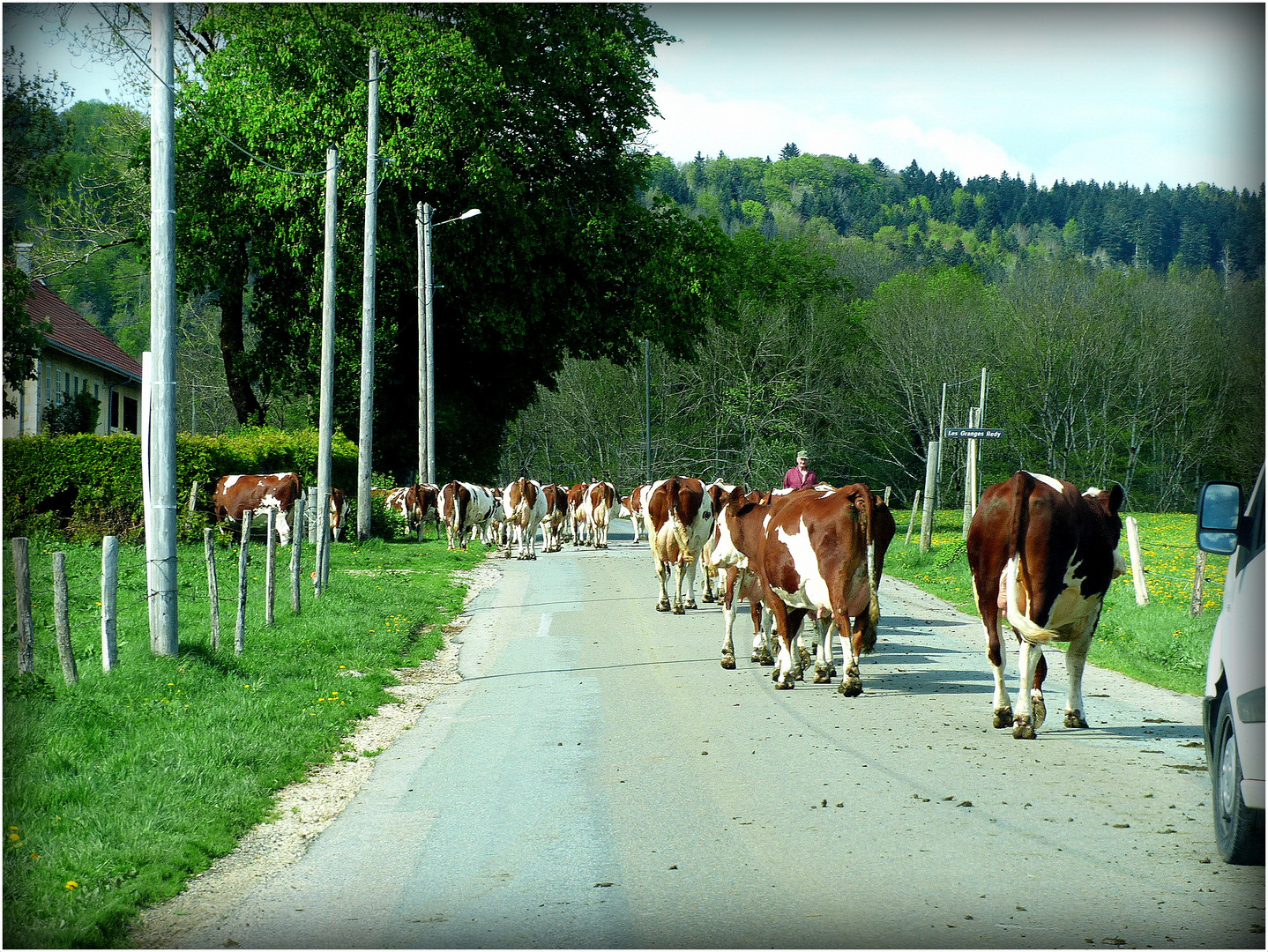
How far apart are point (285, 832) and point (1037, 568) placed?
5.24m

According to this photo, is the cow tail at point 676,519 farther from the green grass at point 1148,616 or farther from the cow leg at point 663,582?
the green grass at point 1148,616

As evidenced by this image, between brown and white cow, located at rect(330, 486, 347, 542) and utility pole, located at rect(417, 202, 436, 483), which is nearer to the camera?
brown and white cow, located at rect(330, 486, 347, 542)

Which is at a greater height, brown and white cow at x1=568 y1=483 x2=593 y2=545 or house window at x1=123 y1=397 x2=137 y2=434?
house window at x1=123 y1=397 x2=137 y2=434

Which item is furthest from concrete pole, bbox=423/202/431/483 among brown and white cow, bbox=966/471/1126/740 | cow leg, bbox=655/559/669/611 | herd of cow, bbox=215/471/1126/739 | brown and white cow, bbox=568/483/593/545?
brown and white cow, bbox=966/471/1126/740

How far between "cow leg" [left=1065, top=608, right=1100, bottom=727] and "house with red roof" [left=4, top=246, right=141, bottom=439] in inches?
1165

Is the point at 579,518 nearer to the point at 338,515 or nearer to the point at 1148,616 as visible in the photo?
the point at 338,515

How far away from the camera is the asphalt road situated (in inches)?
191

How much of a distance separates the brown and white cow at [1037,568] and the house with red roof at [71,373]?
29.3m

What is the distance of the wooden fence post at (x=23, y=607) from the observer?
859 centimetres

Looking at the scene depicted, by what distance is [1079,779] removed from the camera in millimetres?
7293

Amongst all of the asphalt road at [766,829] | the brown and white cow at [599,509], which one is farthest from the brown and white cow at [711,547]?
the brown and white cow at [599,509]

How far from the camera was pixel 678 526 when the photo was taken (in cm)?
1705

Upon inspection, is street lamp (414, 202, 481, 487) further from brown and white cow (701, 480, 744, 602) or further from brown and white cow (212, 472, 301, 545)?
brown and white cow (701, 480, 744, 602)

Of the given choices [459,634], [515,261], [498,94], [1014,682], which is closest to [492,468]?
[515,261]
